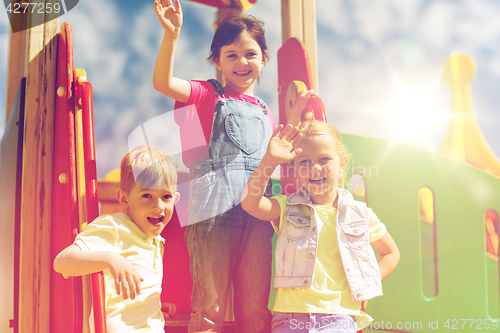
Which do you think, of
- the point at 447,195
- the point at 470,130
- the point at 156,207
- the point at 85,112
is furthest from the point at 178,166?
the point at 470,130

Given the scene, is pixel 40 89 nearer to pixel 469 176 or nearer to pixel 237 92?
pixel 237 92

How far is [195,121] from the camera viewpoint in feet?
5.61

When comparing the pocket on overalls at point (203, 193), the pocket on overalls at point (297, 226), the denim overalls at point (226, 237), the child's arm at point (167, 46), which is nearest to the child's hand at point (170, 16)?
the child's arm at point (167, 46)

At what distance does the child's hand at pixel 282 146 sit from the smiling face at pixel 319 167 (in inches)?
4.9

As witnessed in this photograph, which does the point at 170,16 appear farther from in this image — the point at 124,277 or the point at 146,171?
the point at 124,277

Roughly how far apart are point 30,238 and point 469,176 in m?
2.26

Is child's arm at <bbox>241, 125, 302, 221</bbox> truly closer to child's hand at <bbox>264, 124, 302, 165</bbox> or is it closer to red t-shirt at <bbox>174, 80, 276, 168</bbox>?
child's hand at <bbox>264, 124, 302, 165</bbox>

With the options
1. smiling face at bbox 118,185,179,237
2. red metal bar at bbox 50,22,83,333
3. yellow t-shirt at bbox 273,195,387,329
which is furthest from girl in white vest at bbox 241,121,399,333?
red metal bar at bbox 50,22,83,333

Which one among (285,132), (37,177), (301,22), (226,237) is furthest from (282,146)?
(301,22)

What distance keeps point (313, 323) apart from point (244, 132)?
2.57ft

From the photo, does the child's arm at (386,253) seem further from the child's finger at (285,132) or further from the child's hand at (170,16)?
the child's hand at (170,16)

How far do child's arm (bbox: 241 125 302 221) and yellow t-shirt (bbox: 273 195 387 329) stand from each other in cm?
25

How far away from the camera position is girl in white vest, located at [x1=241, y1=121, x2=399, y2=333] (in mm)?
1454

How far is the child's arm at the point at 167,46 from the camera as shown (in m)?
1.54
